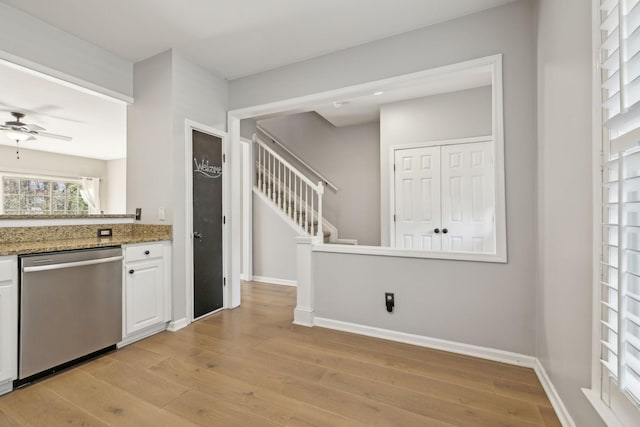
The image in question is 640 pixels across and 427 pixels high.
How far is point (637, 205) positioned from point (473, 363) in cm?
169

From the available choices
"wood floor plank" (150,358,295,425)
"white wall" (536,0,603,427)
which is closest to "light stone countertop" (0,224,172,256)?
"wood floor plank" (150,358,295,425)

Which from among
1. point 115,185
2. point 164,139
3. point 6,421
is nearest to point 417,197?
point 164,139

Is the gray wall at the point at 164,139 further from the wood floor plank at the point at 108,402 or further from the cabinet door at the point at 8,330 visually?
the cabinet door at the point at 8,330

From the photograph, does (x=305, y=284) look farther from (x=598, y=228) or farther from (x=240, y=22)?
(x=240, y=22)

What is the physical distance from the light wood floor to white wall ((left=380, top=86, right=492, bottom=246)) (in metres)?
2.28

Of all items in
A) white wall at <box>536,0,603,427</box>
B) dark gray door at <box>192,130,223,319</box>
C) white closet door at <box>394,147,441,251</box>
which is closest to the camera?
white wall at <box>536,0,603,427</box>

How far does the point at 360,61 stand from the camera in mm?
2725

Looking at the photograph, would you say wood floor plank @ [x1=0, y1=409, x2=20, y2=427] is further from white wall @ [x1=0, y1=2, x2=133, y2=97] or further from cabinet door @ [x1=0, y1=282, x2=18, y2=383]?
white wall @ [x1=0, y1=2, x2=133, y2=97]

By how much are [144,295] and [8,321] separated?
0.88 m

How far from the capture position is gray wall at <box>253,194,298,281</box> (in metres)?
4.48

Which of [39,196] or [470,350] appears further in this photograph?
[39,196]

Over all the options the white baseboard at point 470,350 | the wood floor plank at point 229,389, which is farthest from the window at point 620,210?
the wood floor plank at point 229,389

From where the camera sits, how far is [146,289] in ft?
8.61

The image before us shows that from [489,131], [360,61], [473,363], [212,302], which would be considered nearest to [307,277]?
[212,302]
